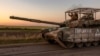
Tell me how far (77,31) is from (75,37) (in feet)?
1.52

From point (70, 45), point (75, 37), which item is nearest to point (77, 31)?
point (75, 37)

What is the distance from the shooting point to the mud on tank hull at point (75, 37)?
16.3 m

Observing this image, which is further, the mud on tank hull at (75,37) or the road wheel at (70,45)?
the road wheel at (70,45)

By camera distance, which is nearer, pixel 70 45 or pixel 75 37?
pixel 70 45

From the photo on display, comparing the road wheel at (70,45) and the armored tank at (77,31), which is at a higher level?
the armored tank at (77,31)

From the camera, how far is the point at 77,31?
1691 centimetres

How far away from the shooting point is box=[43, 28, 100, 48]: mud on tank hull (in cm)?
1631

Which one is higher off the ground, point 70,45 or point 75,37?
point 75,37

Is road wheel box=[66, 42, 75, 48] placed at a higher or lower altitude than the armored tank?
lower

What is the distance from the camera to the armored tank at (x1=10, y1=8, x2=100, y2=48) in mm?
16438

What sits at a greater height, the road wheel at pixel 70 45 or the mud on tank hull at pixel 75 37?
the mud on tank hull at pixel 75 37

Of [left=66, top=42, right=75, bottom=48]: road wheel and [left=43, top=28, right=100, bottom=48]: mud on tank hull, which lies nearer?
[left=43, top=28, right=100, bottom=48]: mud on tank hull

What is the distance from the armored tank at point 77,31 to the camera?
16.4m

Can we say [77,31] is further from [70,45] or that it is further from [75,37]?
[70,45]
